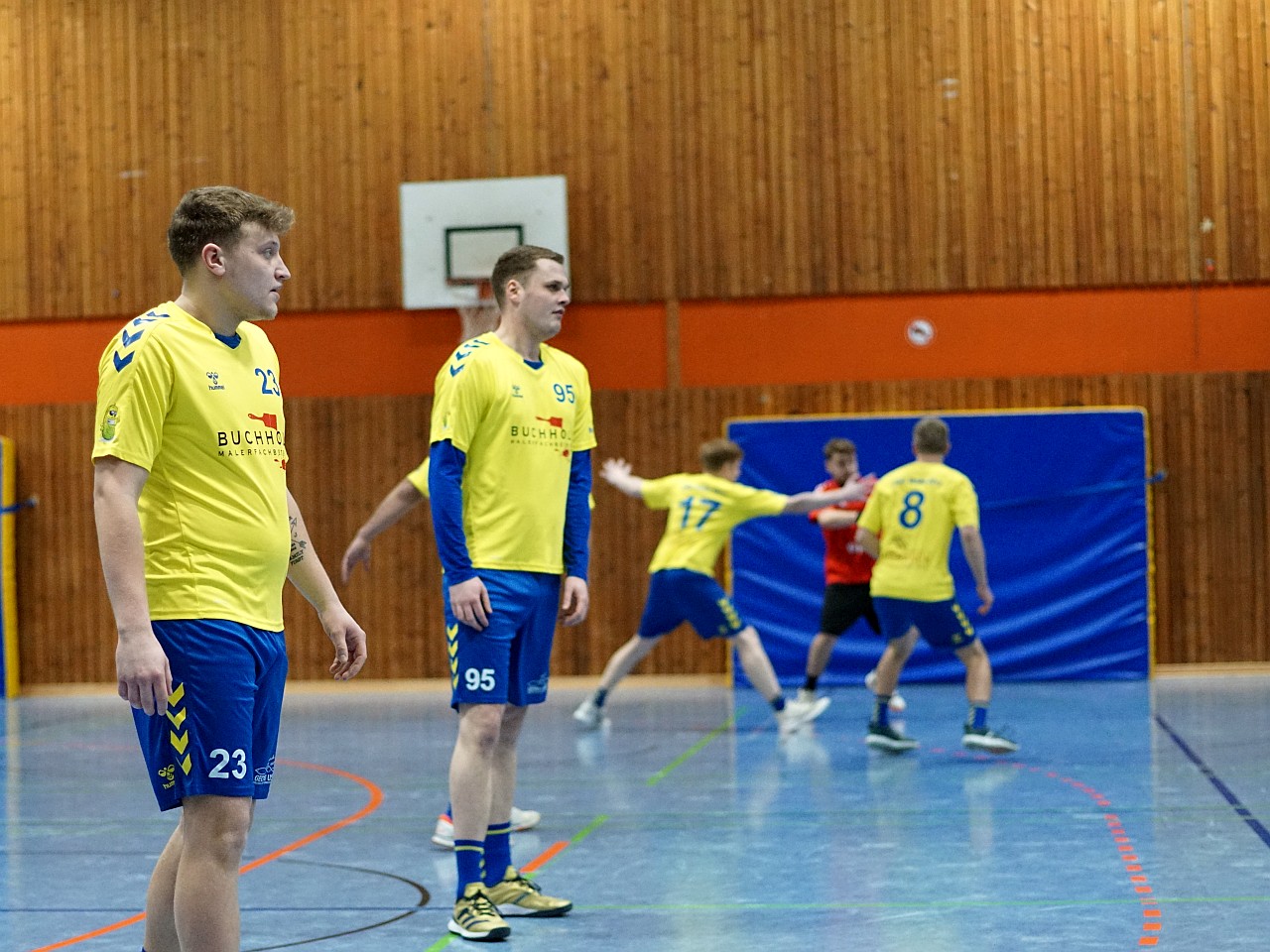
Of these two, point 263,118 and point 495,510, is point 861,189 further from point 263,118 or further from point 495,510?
point 495,510

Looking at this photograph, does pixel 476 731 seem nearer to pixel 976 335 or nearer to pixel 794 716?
pixel 794 716

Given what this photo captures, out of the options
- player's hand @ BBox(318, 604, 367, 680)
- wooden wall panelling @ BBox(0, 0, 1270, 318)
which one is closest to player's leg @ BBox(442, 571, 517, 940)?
player's hand @ BBox(318, 604, 367, 680)

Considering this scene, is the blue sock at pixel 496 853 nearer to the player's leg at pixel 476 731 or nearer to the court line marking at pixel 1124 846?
the player's leg at pixel 476 731

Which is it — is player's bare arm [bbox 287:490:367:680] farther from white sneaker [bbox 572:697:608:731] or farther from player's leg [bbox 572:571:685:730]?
white sneaker [bbox 572:697:608:731]

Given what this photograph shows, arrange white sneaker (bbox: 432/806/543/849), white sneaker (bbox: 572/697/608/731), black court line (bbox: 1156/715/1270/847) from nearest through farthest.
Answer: black court line (bbox: 1156/715/1270/847)
white sneaker (bbox: 432/806/543/849)
white sneaker (bbox: 572/697/608/731)

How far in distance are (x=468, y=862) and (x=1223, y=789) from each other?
154 inches

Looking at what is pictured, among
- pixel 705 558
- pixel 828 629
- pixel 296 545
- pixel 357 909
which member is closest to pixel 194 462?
pixel 296 545

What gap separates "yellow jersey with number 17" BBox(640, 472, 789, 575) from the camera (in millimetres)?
8930

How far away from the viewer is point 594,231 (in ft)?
42.7

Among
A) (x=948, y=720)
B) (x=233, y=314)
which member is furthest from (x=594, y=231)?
(x=233, y=314)

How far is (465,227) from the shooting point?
12.7 meters

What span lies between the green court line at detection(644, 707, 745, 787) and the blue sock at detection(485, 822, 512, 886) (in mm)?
2649

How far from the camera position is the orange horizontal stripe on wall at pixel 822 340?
12.6 metres

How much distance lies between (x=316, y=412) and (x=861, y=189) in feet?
16.8
